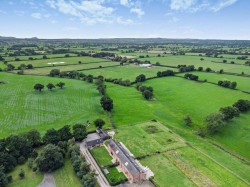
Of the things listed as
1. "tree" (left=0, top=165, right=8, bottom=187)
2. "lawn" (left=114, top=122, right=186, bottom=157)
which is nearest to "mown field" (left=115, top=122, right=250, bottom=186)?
"lawn" (left=114, top=122, right=186, bottom=157)

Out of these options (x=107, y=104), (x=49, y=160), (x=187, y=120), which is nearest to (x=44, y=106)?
(x=107, y=104)

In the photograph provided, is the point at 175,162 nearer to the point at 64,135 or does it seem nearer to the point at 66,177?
the point at 66,177

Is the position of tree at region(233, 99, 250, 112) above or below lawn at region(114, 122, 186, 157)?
above

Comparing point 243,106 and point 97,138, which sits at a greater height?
point 243,106

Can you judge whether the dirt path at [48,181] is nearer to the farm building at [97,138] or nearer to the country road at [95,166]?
the country road at [95,166]

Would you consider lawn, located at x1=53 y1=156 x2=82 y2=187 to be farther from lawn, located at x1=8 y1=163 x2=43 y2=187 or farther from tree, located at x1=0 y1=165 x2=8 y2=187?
tree, located at x1=0 y1=165 x2=8 y2=187

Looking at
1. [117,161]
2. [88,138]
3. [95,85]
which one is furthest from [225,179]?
[95,85]

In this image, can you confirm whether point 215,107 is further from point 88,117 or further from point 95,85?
point 95,85
